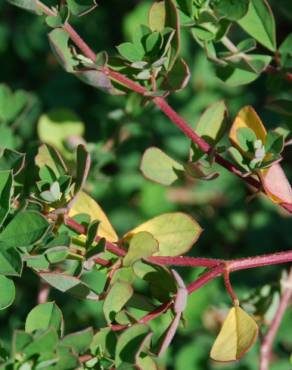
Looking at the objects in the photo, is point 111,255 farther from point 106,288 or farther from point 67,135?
point 67,135

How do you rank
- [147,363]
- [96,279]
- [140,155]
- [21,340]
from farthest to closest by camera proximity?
1. [140,155]
2. [96,279]
3. [147,363]
4. [21,340]

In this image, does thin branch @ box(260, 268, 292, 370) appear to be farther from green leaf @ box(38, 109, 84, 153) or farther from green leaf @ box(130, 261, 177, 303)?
green leaf @ box(38, 109, 84, 153)

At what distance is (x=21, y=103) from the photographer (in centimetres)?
158

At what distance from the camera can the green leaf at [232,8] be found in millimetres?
1182

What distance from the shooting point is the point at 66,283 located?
1.06 metres

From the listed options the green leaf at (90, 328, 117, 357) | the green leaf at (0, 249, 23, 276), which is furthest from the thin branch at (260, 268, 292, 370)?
the green leaf at (0, 249, 23, 276)

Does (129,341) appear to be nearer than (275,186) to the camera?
Yes

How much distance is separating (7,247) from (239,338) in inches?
12.6

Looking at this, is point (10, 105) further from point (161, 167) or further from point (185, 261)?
point (185, 261)

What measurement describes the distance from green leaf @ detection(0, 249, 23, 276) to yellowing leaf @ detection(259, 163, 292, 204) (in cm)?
34

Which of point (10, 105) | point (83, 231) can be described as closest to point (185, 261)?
point (83, 231)

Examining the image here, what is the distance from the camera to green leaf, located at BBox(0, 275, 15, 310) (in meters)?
1.06

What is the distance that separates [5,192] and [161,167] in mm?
282

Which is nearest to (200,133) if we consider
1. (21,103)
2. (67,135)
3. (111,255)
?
(111,255)
